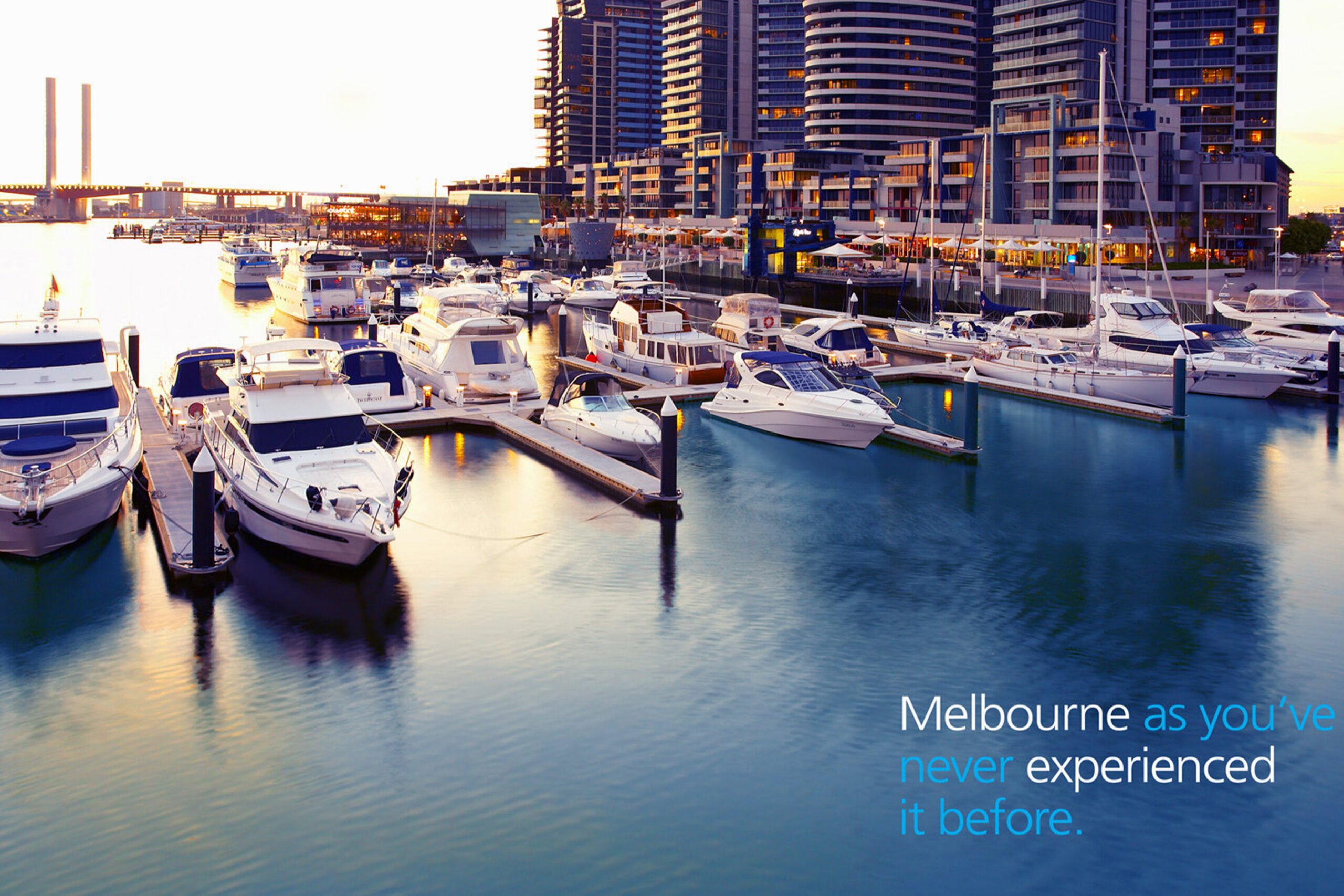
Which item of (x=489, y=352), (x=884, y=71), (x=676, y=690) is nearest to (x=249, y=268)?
(x=489, y=352)

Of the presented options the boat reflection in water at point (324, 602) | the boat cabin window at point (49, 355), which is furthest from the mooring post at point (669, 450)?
the boat cabin window at point (49, 355)

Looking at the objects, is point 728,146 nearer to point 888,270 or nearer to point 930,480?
point 888,270

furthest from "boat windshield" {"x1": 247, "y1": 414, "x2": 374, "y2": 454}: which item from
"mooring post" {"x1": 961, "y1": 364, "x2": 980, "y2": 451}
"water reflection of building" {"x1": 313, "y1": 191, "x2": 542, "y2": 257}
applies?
"water reflection of building" {"x1": 313, "y1": 191, "x2": 542, "y2": 257}

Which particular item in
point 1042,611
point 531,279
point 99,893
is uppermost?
point 531,279

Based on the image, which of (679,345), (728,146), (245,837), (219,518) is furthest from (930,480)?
(728,146)

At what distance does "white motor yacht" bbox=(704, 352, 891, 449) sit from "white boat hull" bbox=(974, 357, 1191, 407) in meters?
9.16

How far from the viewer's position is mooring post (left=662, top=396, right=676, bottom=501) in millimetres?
24547

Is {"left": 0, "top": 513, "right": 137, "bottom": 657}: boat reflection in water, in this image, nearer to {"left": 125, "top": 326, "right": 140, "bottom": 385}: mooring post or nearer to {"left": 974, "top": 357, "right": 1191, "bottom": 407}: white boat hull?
{"left": 125, "top": 326, "right": 140, "bottom": 385}: mooring post

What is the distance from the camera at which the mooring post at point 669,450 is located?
24547 millimetres

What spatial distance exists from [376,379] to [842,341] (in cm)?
1828

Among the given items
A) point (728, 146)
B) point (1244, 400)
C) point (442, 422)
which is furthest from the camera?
point (728, 146)

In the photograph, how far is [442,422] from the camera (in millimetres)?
33688

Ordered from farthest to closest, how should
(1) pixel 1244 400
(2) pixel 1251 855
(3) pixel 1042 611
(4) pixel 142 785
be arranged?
(1) pixel 1244 400 → (3) pixel 1042 611 → (4) pixel 142 785 → (2) pixel 1251 855

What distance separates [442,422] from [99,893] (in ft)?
74.4
